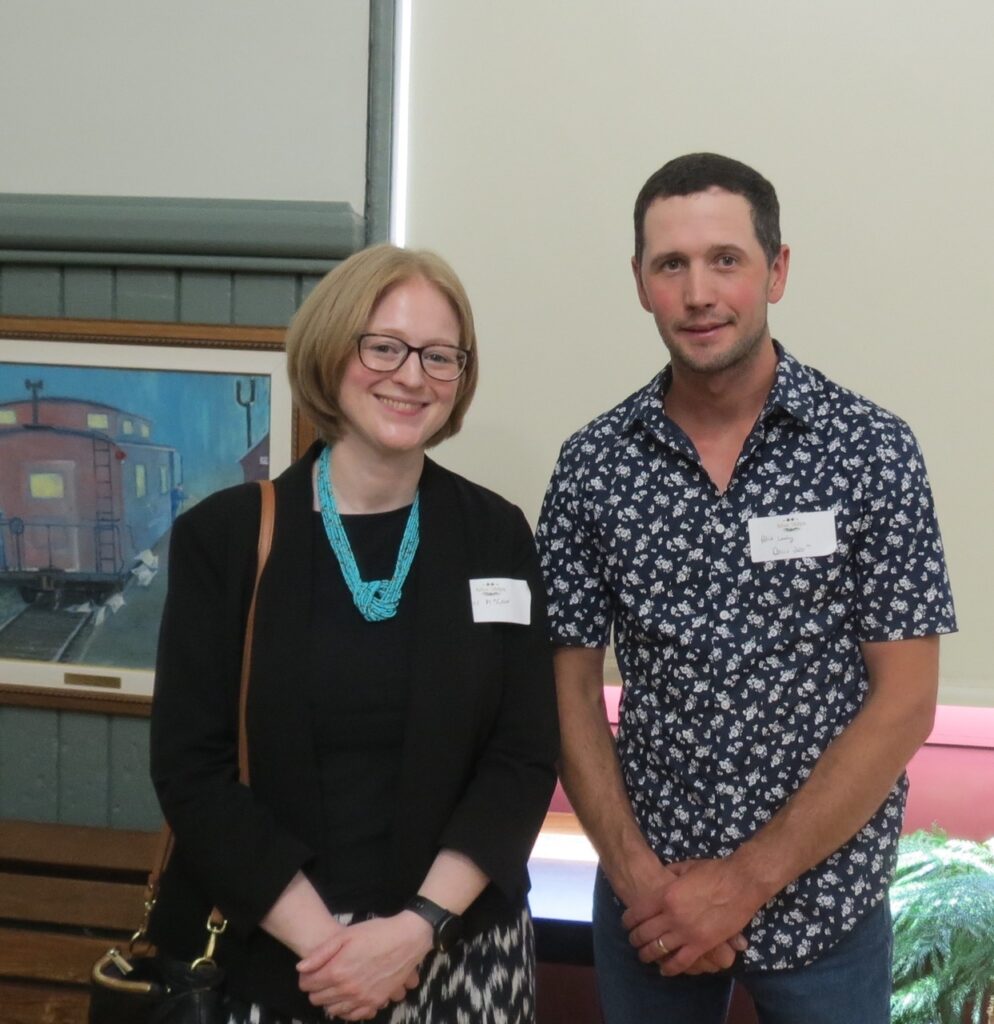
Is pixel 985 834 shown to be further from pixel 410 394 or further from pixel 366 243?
pixel 366 243

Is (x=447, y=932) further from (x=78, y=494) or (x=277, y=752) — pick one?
(x=78, y=494)

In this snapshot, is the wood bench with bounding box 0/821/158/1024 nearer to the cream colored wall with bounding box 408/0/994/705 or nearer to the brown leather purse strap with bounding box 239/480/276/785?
the brown leather purse strap with bounding box 239/480/276/785

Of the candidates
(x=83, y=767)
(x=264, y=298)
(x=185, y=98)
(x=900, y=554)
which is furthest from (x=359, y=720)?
(x=185, y=98)

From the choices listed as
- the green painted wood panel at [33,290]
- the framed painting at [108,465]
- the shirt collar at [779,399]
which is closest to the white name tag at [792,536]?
the shirt collar at [779,399]

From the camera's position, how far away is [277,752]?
133 centimetres

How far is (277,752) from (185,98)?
65.6 inches

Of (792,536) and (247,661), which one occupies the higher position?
(792,536)

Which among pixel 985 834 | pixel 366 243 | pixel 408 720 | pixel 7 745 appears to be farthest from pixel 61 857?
pixel 985 834

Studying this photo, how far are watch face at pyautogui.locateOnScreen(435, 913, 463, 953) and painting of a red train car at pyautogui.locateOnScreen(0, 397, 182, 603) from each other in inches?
54.1

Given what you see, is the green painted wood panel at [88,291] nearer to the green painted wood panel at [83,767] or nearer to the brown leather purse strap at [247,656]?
the green painted wood panel at [83,767]

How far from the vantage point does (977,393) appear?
2197 millimetres

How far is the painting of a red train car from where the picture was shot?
2.42 meters

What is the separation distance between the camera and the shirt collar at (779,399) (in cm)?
151

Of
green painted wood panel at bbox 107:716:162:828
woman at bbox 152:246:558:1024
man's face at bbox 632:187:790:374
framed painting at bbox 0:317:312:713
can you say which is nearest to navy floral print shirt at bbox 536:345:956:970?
man's face at bbox 632:187:790:374
